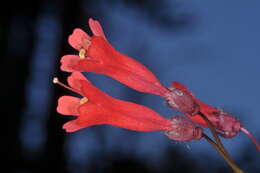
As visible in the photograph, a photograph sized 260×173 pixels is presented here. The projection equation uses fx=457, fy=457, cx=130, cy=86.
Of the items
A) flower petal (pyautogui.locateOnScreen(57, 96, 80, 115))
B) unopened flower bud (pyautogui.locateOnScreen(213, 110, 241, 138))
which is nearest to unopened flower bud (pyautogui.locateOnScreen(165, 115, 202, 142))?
unopened flower bud (pyautogui.locateOnScreen(213, 110, 241, 138))

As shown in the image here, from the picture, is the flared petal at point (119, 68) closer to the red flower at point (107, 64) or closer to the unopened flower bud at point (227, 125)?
the red flower at point (107, 64)

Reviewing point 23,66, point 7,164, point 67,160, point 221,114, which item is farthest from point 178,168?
point 221,114

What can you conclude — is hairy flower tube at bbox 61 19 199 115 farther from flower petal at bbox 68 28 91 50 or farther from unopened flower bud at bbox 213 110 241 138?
unopened flower bud at bbox 213 110 241 138

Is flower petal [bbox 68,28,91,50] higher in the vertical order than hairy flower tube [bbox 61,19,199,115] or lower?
higher

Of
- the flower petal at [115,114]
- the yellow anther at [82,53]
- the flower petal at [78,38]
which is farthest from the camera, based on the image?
the flower petal at [78,38]

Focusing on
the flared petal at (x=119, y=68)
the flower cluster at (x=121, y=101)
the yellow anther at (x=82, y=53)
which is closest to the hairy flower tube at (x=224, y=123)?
the flower cluster at (x=121, y=101)

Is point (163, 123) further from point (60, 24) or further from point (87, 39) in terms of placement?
point (60, 24)

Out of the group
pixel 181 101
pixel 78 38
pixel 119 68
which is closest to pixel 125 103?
pixel 119 68

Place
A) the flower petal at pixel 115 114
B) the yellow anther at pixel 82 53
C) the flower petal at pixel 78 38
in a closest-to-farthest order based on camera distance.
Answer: the flower petal at pixel 115 114 → the yellow anther at pixel 82 53 → the flower petal at pixel 78 38
